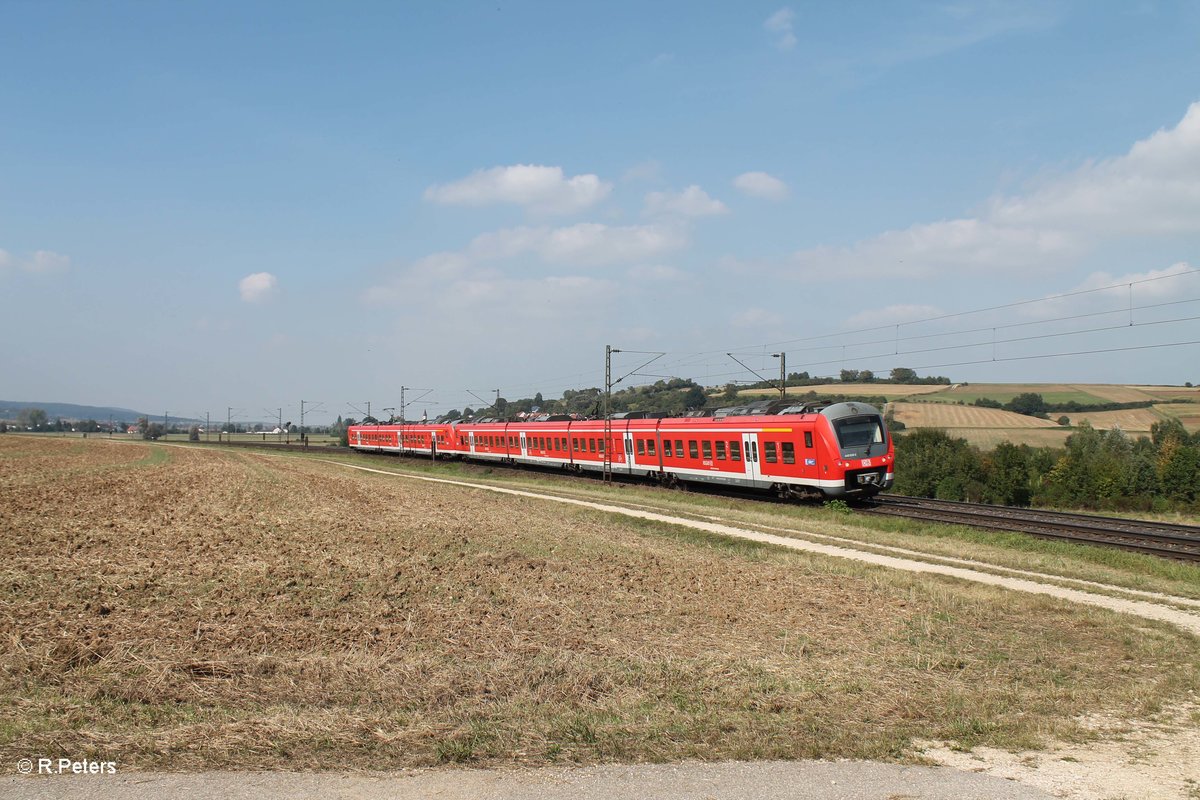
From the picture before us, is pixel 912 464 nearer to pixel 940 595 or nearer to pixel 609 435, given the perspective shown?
pixel 609 435

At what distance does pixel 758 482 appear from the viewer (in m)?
31.9

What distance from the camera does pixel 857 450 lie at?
28312 millimetres

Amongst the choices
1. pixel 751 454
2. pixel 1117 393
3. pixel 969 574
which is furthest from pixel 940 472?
pixel 1117 393

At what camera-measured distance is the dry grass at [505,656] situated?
23.5ft

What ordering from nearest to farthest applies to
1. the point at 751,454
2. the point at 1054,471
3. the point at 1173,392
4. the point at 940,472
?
1. the point at 751,454
2. the point at 1054,471
3. the point at 940,472
4. the point at 1173,392

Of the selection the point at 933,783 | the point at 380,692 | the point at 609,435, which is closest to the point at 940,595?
the point at 933,783

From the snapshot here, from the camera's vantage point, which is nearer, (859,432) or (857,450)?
(857,450)

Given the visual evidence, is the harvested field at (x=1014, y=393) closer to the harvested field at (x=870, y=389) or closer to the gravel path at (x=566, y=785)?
the harvested field at (x=870, y=389)

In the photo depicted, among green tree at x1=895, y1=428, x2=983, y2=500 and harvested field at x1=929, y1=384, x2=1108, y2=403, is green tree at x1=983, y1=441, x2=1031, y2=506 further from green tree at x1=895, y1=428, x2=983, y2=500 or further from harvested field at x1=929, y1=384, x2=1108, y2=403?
harvested field at x1=929, y1=384, x2=1108, y2=403

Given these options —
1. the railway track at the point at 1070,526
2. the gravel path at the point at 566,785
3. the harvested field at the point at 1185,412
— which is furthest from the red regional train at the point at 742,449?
the harvested field at the point at 1185,412

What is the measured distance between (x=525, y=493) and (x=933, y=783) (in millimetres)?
33025

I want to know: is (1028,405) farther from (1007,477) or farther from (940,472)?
(1007,477)

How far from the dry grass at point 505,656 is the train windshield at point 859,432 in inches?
451

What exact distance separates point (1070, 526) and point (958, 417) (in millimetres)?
62877
